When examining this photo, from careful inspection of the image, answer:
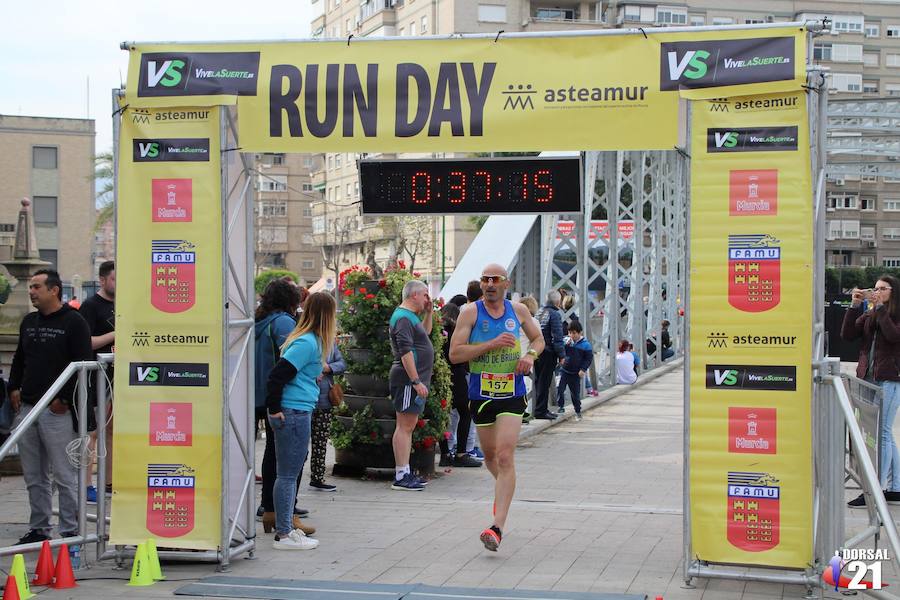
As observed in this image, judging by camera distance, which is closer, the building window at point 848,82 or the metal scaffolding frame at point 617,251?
the metal scaffolding frame at point 617,251

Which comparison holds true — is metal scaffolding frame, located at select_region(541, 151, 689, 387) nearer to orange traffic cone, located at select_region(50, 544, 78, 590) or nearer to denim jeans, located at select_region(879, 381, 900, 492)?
denim jeans, located at select_region(879, 381, 900, 492)

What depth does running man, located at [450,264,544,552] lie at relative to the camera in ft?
26.6

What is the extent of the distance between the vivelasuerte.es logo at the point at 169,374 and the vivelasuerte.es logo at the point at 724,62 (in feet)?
11.7

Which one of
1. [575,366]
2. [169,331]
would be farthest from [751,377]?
[575,366]

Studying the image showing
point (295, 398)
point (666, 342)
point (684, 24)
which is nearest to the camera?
point (295, 398)

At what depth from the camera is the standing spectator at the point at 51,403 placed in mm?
8102

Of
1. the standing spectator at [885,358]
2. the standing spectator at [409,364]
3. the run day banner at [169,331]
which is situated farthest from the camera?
the standing spectator at [409,364]

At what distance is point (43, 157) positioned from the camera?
7625cm

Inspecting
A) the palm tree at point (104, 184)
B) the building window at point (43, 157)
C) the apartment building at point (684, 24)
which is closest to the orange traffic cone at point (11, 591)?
the palm tree at point (104, 184)

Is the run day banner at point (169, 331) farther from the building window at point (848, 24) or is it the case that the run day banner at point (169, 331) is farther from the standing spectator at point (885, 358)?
the building window at point (848, 24)

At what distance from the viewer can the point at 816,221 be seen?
277 inches

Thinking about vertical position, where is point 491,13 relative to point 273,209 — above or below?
above

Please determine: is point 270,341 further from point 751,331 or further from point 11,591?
point 751,331

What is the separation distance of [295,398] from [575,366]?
1025cm
